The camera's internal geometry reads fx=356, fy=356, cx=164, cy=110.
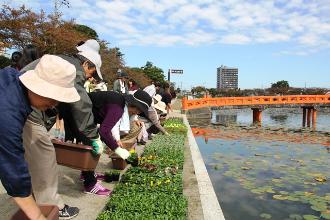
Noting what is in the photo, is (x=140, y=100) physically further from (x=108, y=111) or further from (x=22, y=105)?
(x=22, y=105)

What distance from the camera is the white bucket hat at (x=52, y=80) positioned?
6.79ft

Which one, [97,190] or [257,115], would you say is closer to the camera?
[97,190]

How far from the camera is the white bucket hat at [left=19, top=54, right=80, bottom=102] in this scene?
207 cm

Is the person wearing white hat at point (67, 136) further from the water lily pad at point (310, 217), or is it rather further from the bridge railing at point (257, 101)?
the bridge railing at point (257, 101)

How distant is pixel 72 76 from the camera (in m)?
2.30

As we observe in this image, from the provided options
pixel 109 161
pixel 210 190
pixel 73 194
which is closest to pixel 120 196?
pixel 73 194

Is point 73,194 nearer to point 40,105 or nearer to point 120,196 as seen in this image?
point 120,196

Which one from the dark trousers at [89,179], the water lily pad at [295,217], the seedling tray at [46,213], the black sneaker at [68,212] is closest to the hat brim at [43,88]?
the seedling tray at [46,213]

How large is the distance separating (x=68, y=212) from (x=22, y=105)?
2003 millimetres

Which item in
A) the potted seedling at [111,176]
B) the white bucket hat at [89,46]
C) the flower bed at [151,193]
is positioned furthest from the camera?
the potted seedling at [111,176]

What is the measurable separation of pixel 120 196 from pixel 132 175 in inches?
37.3

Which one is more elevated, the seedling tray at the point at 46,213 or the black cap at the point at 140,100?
the black cap at the point at 140,100

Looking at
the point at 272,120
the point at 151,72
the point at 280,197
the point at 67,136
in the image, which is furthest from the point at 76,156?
the point at 151,72

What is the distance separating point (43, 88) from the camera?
207cm
